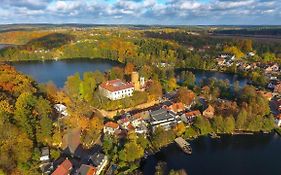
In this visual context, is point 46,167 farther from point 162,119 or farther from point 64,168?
point 162,119

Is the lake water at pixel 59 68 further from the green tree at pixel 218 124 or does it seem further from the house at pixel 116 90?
the green tree at pixel 218 124

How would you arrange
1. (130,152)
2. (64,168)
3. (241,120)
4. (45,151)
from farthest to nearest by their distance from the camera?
1. (241,120)
2. (130,152)
3. (45,151)
4. (64,168)

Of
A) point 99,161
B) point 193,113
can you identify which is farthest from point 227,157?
point 99,161

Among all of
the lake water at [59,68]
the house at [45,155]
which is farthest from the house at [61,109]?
the lake water at [59,68]

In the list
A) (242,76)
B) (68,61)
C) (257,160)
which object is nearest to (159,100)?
(257,160)

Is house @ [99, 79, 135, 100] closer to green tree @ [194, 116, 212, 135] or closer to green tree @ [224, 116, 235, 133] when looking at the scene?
green tree @ [194, 116, 212, 135]
